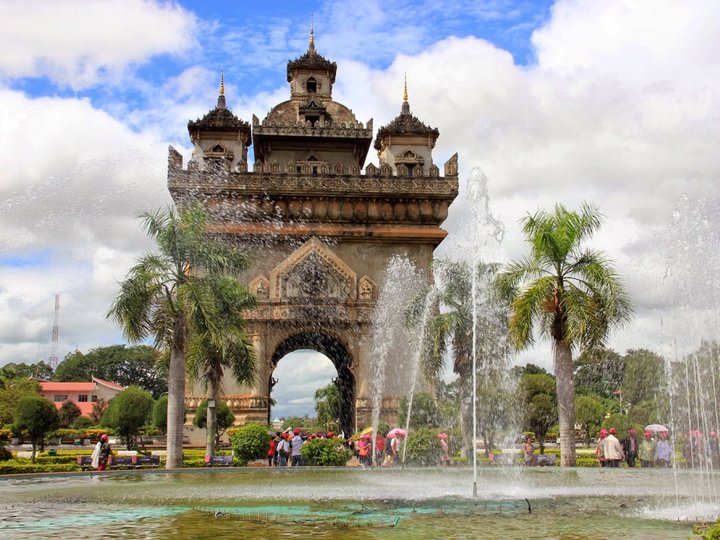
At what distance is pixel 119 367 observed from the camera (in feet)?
328

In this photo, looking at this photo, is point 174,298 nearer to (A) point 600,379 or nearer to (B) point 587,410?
(B) point 587,410

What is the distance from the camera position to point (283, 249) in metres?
33.7

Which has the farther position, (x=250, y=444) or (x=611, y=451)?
(x=250, y=444)

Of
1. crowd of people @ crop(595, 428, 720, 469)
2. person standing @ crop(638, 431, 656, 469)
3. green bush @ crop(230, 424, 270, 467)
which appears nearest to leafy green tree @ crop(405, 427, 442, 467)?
crowd of people @ crop(595, 428, 720, 469)

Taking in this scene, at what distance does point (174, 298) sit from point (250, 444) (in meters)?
5.12

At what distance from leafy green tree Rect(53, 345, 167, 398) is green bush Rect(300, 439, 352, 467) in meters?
80.8

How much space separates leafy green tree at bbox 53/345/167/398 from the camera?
326 ft

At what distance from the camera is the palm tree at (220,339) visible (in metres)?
17.5

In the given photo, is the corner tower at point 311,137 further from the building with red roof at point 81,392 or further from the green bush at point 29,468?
the building with red roof at point 81,392

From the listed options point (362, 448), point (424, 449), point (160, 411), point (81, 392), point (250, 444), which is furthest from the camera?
point (81, 392)

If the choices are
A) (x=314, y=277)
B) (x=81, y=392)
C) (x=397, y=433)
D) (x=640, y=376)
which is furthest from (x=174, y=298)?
(x=81, y=392)

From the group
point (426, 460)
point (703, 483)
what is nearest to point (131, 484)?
point (426, 460)

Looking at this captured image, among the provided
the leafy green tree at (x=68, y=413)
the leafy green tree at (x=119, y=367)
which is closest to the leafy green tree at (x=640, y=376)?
the leafy green tree at (x=68, y=413)

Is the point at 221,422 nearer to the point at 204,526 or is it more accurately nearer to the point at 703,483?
the point at 703,483
